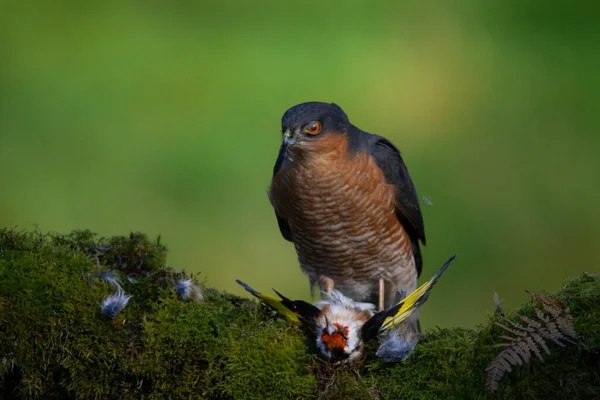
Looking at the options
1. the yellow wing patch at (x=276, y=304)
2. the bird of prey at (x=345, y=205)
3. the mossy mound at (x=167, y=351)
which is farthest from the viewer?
the bird of prey at (x=345, y=205)

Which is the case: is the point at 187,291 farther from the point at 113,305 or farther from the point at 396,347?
the point at 396,347

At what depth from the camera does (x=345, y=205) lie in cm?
379

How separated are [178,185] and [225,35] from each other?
2000mm

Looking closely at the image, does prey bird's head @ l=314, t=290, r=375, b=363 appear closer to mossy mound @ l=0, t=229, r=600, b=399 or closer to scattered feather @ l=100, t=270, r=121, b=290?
mossy mound @ l=0, t=229, r=600, b=399

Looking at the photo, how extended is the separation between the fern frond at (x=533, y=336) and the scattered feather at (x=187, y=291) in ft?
3.52

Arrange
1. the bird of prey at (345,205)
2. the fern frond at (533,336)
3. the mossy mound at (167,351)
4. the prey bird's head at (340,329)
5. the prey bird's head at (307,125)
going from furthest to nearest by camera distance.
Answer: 1. the bird of prey at (345,205)
2. the prey bird's head at (307,125)
3. the prey bird's head at (340,329)
4. the mossy mound at (167,351)
5. the fern frond at (533,336)

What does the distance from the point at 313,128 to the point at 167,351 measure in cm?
136

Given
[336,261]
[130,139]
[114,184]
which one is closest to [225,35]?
[130,139]

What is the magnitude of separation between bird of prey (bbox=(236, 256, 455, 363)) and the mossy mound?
4cm

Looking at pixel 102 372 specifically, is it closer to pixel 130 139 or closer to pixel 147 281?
pixel 147 281

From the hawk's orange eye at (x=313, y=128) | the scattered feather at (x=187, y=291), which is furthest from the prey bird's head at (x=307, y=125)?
→ the scattered feather at (x=187, y=291)

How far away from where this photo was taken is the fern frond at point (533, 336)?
2.22 m

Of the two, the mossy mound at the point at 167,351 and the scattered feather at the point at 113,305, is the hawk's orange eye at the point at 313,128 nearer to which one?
the mossy mound at the point at 167,351

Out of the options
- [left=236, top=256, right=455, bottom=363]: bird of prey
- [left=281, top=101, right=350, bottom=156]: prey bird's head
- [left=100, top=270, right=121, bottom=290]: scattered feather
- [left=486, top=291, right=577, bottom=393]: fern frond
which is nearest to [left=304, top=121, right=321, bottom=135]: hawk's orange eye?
[left=281, top=101, right=350, bottom=156]: prey bird's head
